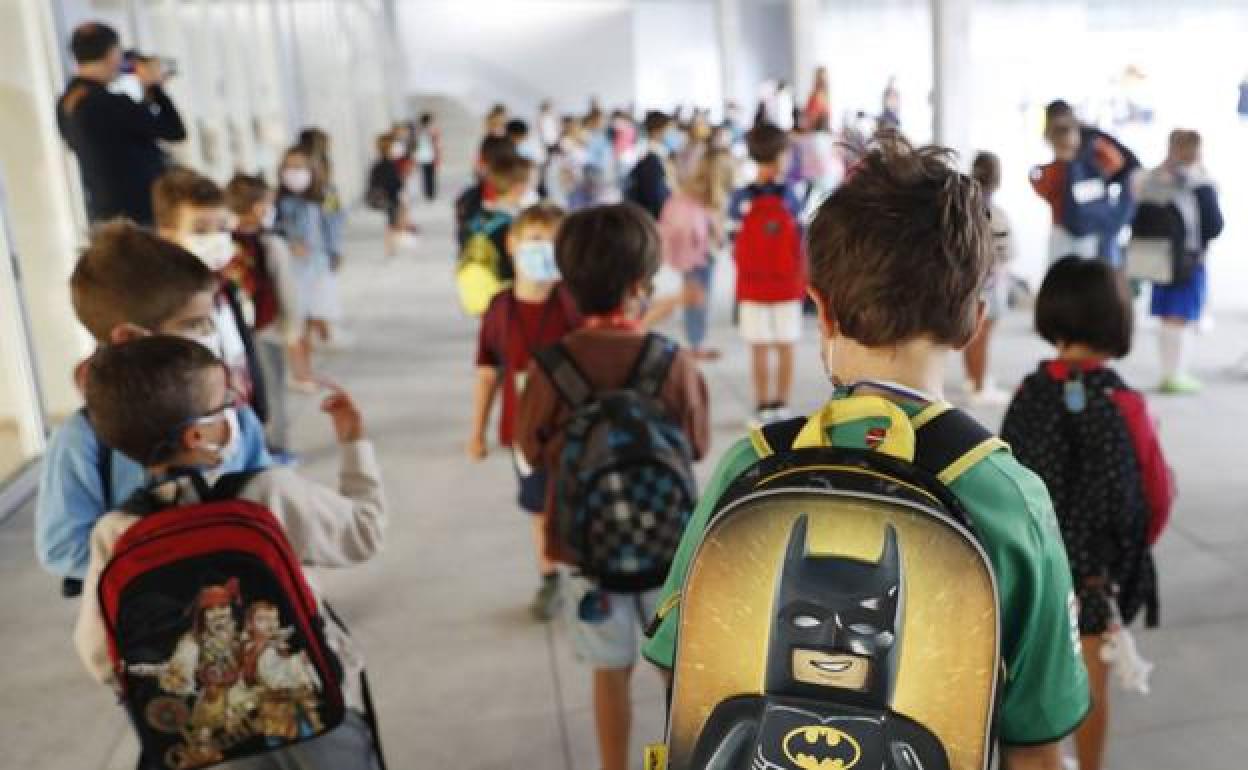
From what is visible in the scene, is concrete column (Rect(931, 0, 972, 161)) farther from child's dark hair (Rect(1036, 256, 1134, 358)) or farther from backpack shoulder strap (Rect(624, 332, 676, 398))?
backpack shoulder strap (Rect(624, 332, 676, 398))

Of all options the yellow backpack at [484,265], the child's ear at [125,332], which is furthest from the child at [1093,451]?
the yellow backpack at [484,265]

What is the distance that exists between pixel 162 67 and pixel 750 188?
3319mm

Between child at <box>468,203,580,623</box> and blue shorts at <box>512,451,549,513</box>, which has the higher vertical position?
child at <box>468,203,580,623</box>

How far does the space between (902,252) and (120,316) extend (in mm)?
1981

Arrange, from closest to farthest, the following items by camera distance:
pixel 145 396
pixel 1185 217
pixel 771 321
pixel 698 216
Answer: pixel 145 396 < pixel 771 321 < pixel 1185 217 < pixel 698 216

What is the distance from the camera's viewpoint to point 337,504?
2080 millimetres

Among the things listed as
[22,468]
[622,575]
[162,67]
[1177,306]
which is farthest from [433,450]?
[1177,306]

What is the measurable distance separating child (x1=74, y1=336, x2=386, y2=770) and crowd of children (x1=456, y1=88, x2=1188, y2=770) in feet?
1.95

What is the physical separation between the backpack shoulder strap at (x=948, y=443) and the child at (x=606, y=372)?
1.24 m

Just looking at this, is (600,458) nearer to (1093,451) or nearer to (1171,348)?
(1093,451)

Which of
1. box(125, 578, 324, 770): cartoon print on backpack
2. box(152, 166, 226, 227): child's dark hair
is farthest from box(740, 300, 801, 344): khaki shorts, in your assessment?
box(125, 578, 324, 770): cartoon print on backpack

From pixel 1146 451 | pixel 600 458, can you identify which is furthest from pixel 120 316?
pixel 1146 451

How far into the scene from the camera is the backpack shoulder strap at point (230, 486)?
6.16ft

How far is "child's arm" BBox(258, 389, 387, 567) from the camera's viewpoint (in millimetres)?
1968
